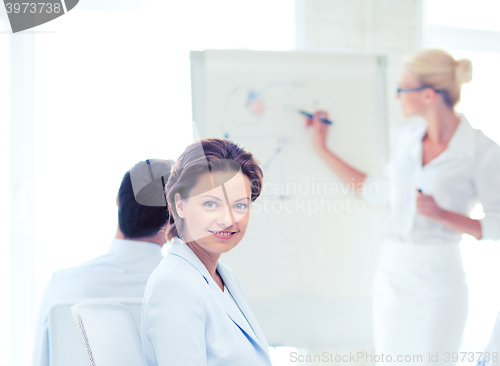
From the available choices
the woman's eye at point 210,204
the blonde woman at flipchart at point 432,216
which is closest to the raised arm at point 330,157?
the blonde woman at flipchart at point 432,216

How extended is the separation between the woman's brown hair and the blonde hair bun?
3.50ft

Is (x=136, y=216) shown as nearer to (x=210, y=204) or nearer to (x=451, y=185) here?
(x=210, y=204)

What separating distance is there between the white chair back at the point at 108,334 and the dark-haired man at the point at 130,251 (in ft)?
0.87

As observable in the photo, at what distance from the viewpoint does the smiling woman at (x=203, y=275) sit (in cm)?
70

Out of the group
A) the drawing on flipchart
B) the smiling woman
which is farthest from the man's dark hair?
the drawing on flipchart

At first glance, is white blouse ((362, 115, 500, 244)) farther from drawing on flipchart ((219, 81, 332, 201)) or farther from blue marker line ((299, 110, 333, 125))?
drawing on flipchart ((219, 81, 332, 201))

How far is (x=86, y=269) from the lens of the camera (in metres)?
1.13

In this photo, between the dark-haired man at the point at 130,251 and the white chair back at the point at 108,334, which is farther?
the dark-haired man at the point at 130,251

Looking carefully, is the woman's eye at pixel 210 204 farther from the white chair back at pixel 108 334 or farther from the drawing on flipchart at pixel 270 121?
the drawing on flipchart at pixel 270 121

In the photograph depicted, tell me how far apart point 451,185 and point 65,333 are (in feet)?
4.34

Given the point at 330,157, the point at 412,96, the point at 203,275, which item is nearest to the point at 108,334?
the point at 203,275

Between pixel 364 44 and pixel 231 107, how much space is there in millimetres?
662

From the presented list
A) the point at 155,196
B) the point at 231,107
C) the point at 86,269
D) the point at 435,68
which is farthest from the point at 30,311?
the point at 435,68

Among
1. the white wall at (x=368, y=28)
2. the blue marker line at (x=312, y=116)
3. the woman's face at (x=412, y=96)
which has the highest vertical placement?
the white wall at (x=368, y=28)
